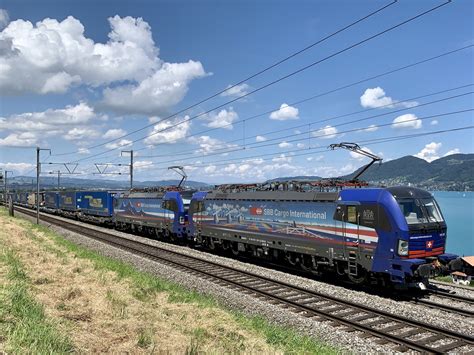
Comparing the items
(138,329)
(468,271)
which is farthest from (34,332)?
(468,271)

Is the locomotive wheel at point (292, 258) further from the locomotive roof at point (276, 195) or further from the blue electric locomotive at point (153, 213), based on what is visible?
the blue electric locomotive at point (153, 213)

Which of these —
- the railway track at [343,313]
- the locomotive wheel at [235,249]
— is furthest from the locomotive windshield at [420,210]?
the locomotive wheel at [235,249]

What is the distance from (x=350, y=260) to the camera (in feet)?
49.2

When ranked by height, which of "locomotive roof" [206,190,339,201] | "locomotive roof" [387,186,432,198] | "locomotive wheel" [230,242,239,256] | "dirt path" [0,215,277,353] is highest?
"locomotive roof" [387,186,432,198]

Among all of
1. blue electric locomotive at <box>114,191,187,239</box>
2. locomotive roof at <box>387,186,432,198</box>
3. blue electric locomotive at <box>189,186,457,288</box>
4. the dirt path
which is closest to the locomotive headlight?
blue electric locomotive at <box>189,186,457,288</box>

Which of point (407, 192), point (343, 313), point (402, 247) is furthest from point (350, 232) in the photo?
point (343, 313)

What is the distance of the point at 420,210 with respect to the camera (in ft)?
46.4

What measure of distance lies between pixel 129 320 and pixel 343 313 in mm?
6355

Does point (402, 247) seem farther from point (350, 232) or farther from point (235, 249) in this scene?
point (235, 249)

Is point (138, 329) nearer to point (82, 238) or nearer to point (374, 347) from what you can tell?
point (374, 347)

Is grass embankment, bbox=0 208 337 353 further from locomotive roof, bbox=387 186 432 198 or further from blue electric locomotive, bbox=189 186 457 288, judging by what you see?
locomotive roof, bbox=387 186 432 198

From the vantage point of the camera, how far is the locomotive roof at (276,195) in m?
16.3

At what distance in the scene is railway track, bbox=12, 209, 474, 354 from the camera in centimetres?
976

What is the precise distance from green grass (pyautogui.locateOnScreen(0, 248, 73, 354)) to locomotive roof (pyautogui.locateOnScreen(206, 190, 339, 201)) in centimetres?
1065
